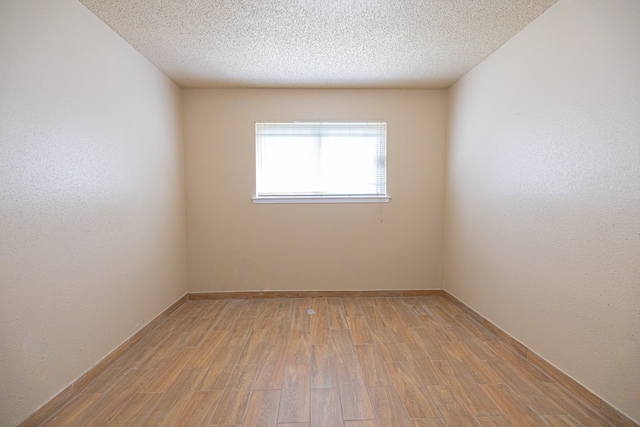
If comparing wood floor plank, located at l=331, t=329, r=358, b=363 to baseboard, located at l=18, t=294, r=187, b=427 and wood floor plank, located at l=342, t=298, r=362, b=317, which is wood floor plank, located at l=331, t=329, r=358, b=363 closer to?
wood floor plank, located at l=342, t=298, r=362, b=317

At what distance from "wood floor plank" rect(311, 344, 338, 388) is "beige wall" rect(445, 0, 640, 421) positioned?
1549 mm

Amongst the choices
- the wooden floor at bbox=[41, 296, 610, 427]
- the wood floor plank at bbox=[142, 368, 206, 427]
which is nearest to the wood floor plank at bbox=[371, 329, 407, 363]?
the wooden floor at bbox=[41, 296, 610, 427]

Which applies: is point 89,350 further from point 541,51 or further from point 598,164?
point 541,51

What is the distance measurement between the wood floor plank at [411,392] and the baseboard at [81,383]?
2.08m

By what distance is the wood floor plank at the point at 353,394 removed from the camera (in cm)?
189

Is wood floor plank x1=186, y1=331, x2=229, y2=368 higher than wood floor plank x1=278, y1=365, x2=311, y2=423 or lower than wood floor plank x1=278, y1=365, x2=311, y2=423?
lower

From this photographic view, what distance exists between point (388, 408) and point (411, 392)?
0.24m

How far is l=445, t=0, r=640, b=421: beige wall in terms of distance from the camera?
1799mm

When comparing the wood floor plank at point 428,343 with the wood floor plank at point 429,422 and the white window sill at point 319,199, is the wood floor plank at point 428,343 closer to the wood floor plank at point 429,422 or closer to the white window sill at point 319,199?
the wood floor plank at point 429,422

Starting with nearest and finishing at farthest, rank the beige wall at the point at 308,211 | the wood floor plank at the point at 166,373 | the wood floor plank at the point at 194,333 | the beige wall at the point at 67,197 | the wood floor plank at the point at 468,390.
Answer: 1. the beige wall at the point at 67,197
2. the wood floor plank at the point at 468,390
3. the wood floor plank at the point at 166,373
4. the wood floor plank at the point at 194,333
5. the beige wall at the point at 308,211

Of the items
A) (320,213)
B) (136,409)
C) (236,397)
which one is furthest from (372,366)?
(320,213)

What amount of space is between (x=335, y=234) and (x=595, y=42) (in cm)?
295

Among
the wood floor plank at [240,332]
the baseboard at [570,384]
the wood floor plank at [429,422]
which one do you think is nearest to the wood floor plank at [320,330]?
the wood floor plank at [240,332]

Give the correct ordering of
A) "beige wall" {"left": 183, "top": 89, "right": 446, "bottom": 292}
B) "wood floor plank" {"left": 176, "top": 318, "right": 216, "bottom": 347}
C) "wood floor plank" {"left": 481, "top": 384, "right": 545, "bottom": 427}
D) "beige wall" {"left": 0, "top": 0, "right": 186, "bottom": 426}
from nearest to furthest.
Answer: "beige wall" {"left": 0, "top": 0, "right": 186, "bottom": 426}, "wood floor plank" {"left": 481, "top": 384, "right": 545, "bottom": 427}, "wood floor plank" {"left": 176, "top": 318, "right": 216, "bottom": 347}, "beige wall" {"left": 183, "top": 89, "right": 446, "bottom": 292}
